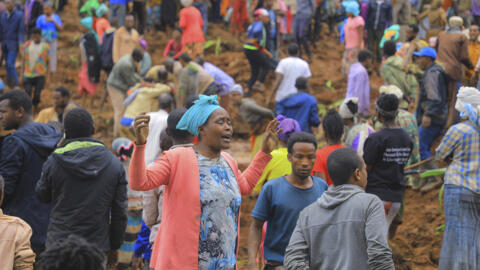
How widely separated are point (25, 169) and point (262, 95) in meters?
9.46

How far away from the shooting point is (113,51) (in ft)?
43.7

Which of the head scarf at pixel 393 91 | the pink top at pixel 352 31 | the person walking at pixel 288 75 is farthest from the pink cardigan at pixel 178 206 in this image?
the pink top at pixel 352 31

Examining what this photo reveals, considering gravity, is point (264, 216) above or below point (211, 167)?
below

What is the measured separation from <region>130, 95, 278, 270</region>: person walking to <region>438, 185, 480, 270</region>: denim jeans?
259 centimetres

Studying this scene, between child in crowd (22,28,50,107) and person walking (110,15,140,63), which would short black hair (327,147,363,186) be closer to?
person walking (110,15,140,63)

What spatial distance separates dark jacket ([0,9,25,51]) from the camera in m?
14.7

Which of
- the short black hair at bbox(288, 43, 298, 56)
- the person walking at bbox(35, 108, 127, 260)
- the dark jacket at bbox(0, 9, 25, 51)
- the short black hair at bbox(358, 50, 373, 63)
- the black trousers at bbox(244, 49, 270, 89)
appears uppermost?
the dark jacket at bbox(0, 9, 25, 51)

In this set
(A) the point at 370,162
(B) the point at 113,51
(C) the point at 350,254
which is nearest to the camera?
(C) the point at 350,254

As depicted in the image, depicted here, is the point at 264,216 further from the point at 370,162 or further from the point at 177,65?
the point at 177,65

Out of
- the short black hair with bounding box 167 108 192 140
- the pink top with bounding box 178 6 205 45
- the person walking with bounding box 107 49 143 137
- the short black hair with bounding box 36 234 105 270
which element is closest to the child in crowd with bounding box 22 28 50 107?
the person walking with bounding box 107 49 143 137

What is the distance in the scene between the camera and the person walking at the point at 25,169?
517cm

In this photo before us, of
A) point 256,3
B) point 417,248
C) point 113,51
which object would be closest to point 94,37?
point 113,51

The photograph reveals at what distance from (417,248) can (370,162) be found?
2.80m

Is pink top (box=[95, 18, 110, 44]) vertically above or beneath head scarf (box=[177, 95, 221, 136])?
above
